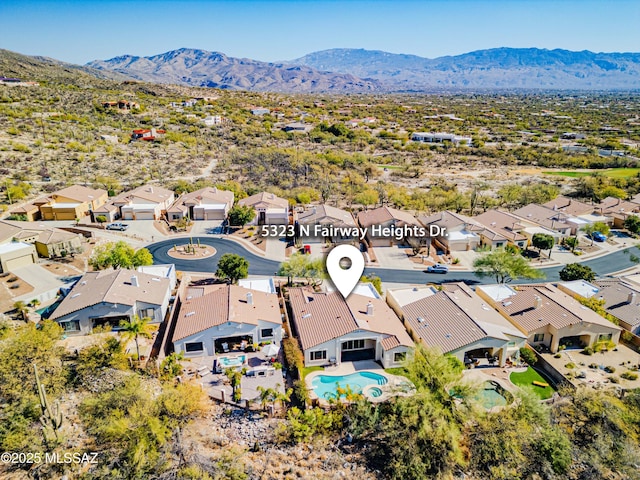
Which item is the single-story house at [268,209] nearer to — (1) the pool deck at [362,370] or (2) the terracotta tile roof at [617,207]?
(1) the pool deck at [362,370]

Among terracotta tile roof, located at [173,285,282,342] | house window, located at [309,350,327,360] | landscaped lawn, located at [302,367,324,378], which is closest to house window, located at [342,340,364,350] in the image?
house window, located at [309,350,327,360]

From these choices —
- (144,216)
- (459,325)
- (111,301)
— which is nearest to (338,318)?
(459,325)

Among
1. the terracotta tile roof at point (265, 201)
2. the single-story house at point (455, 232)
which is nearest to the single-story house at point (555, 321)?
the single-story house at point (455, 232)

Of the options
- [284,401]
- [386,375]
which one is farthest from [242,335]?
[386,375]

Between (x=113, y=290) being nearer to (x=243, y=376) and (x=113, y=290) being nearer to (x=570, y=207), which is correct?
(x=243, y=376)

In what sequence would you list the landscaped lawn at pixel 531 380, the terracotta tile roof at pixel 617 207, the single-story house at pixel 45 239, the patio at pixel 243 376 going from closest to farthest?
the patio at pixel 243 376 → the landscaped lawn at pixel 531 380 → the single-story house at pixel 45 239 → the terracotta tile roof at pixel 617 207

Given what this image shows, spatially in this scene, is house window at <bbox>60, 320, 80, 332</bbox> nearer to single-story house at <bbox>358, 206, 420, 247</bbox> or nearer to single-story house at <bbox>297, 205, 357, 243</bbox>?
single-story house at <bbox>297, 205, 357, 243</bbox>
